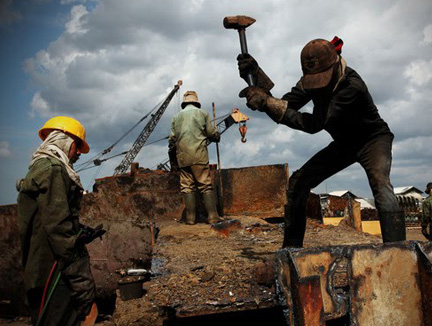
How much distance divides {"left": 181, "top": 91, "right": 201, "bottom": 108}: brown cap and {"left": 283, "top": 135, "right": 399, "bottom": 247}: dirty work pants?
3219mm

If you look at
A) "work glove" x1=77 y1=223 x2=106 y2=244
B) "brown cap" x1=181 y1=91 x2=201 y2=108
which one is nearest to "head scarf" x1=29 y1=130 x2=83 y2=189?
"work glove" x1=77 y1=223 x2=106 y2=244

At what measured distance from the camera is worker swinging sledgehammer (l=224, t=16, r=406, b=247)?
2.83 m

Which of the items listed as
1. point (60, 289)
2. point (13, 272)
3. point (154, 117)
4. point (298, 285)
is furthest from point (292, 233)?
point (154, 117)

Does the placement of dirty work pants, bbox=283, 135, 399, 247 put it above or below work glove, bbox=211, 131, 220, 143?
below

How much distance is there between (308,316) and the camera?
6.39 ft

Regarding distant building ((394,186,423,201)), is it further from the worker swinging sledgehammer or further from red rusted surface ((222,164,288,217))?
the worker swinging sledgehammer

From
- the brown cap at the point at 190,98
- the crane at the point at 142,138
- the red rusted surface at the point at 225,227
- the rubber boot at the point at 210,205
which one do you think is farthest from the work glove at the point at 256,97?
the crane at the point at 142,138

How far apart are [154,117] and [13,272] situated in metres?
42.5

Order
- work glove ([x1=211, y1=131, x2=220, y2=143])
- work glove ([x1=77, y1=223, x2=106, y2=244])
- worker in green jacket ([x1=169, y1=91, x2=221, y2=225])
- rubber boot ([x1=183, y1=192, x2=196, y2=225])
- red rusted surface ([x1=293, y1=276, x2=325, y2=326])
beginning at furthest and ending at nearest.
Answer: work glove ([x1=211, y1=131, x2=220, y2=143]) < worker in green jacket ([x1=169, y1=91, x2=221, y2=225]) < rubber boot ([x1=183, y1=192, x2=196, y2=225]) < work glove ([x1=77, y1=223, x2=106, y2=244]) < red rusted surface ([x1=293, y1=276, x2=325, y2=326])

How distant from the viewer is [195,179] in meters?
5.99

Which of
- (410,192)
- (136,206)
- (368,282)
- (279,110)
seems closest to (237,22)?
(279,110)

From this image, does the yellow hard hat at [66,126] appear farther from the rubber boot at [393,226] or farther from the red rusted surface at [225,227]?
the red rusted surface at [225,227]

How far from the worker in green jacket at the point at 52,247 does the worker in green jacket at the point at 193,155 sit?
3.31 metres

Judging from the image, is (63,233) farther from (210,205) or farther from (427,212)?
(427,212)
